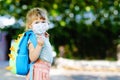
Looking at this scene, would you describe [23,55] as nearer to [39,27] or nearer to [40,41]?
[40,41]

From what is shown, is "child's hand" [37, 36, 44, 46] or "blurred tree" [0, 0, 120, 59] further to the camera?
"blurred tree" [0, 0, 120, 59]

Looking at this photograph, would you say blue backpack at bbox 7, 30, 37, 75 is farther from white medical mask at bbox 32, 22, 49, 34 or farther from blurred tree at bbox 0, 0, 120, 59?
blurred tree at bbox 0, 0, 120, 59

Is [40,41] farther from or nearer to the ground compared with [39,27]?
nearer to the ground

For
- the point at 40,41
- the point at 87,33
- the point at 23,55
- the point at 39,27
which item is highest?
the point at 87,33

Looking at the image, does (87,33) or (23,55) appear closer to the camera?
(23,55)

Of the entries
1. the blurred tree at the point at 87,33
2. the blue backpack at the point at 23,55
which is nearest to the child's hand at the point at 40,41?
the blue backpack at the point at 23,55

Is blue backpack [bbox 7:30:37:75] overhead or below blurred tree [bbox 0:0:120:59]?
below

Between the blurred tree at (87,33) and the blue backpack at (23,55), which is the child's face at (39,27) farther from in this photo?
the blurred tree at (87,33)

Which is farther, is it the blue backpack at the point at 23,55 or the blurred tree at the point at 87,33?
the blurred tree at the point at 87,33

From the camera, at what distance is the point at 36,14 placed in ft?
14.8

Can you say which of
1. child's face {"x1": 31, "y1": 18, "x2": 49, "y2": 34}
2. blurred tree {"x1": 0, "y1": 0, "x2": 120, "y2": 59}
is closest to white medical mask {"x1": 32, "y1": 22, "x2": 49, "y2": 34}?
child's face {"x1": 31, "y1": 18, "x2": 49, "y2": 34}

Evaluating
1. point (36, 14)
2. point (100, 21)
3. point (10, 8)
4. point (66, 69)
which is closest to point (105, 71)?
point (66, 69)

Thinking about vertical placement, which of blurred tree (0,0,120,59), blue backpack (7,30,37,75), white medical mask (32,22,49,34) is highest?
blurred tree (0,0,120,59)

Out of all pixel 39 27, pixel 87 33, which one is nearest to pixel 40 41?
pixel 39 27
